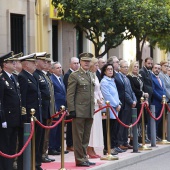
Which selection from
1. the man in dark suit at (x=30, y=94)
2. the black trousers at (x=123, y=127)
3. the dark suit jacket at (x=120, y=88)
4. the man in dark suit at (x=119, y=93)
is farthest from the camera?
the black trousers at (x=123, y=127)

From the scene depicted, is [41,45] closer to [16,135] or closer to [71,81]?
[71,81]

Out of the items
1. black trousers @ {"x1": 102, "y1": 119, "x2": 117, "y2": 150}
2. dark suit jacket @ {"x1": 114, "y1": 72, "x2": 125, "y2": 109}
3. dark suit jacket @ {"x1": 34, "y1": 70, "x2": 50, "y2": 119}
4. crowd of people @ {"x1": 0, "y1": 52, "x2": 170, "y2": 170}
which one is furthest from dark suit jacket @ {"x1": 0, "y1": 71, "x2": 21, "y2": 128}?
dark suit jacket @ {"x1": 114, "y1": 72, "x2": 125, "y2": 109}

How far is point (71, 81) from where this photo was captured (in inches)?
639

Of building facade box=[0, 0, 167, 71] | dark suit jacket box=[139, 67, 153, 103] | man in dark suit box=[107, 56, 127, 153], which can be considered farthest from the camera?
building facade box=[0, 0, 167, 71]

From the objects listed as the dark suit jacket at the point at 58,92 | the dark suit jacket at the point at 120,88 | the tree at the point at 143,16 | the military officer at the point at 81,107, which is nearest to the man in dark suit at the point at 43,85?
the military officer at the point at 81,107

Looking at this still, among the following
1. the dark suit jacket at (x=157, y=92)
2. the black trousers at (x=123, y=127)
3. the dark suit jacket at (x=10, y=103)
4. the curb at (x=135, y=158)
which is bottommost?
the curb at (x=135, y=158)

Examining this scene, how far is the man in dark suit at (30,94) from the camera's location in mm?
14672

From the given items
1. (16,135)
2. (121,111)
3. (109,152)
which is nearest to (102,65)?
(121,111)

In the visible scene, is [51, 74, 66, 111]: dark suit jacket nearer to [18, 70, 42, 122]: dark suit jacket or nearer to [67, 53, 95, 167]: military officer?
[67, 53, 95, 167]: military officer

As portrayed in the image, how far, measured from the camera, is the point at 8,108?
14.0 meters

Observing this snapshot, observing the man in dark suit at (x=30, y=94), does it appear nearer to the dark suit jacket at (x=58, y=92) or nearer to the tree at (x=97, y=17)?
the dark suit jacket at (x=58, y=92)

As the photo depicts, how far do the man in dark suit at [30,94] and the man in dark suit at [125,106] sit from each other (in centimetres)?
432

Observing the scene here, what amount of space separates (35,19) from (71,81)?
1205 cm

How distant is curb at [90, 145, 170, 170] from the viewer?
A: 1664 cm
